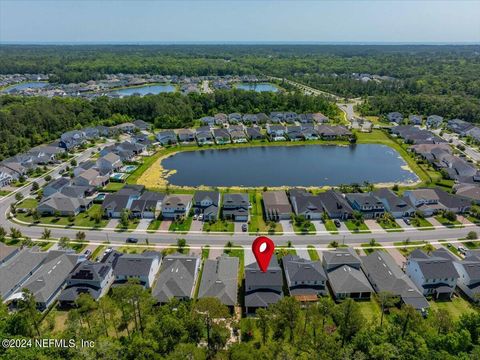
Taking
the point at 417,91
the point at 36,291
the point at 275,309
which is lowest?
the point at 417,91

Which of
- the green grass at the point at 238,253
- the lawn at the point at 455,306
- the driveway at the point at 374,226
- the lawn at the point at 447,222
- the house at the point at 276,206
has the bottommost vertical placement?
the lawn at the point at 447,222

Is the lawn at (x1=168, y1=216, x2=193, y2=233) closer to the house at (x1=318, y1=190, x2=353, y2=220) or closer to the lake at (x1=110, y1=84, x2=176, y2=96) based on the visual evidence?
the house at (x1=318, y1=190, x2=353, y2=220)

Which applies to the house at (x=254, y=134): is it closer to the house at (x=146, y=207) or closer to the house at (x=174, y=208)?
the house at (x=146, y=207)

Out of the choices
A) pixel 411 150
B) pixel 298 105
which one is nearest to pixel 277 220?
pixel 411 150

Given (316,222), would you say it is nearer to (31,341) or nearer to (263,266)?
(263,266)

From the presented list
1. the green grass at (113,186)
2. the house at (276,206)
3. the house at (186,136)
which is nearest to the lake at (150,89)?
the house at (186,136)

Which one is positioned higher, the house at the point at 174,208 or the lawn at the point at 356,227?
the house at the point at 174,208
